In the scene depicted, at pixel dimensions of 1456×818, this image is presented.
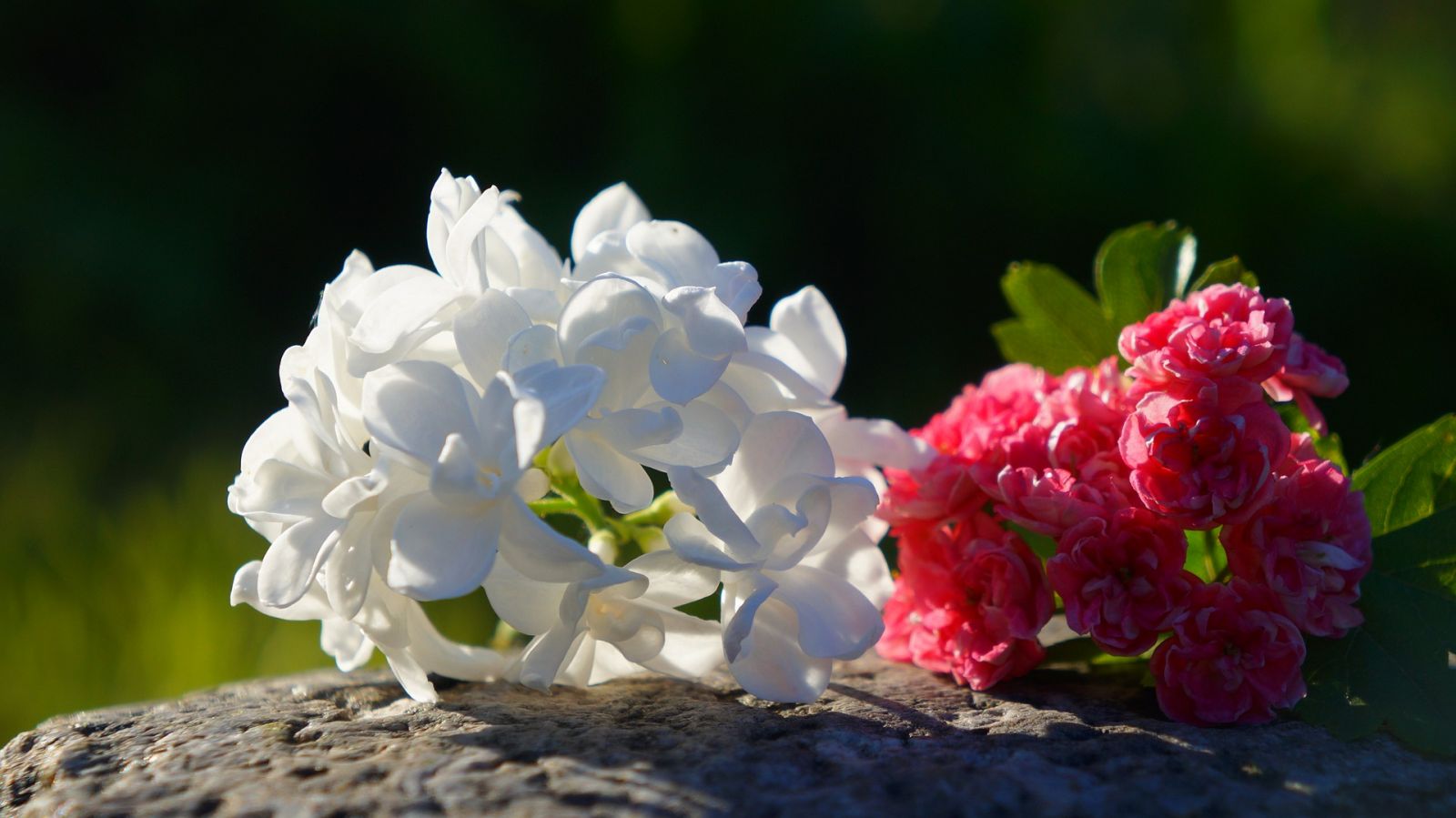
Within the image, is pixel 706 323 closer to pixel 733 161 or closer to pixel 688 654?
pixel 688 654

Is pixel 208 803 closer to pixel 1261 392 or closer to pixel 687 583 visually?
pixel 687 583

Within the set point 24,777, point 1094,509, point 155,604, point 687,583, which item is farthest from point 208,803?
point 155,604

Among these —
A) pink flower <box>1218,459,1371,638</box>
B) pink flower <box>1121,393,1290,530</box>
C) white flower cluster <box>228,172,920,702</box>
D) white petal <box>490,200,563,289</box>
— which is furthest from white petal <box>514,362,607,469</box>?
pink flower <box>1218,459,1371,638</box>

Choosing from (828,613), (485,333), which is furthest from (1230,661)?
(485,333)

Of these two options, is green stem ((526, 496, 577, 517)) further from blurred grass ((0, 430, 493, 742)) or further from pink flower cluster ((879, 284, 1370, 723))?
blurred grass ((0, 430, 493, 742))

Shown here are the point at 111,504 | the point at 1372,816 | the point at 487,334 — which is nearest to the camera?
the point at 1372,816

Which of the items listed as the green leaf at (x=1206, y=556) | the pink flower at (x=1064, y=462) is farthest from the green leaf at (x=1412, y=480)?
the pink flower at (x=1064, y=462)
